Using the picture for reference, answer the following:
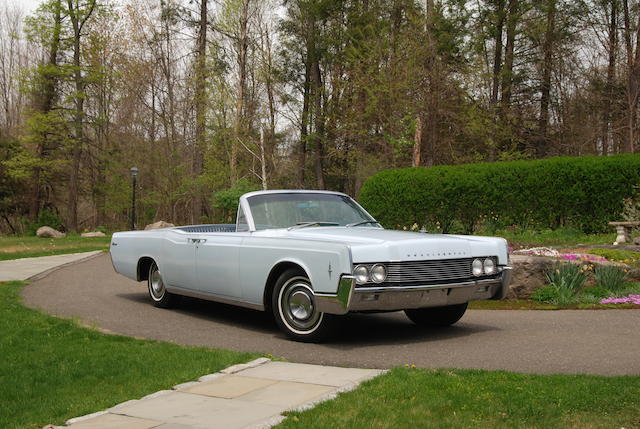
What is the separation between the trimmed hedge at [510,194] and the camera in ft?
53.9

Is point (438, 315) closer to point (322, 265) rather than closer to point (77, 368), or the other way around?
point (322, 265)

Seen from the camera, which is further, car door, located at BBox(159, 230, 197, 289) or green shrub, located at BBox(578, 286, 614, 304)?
green shrub, located at BBox(578, 286, 614, 304)

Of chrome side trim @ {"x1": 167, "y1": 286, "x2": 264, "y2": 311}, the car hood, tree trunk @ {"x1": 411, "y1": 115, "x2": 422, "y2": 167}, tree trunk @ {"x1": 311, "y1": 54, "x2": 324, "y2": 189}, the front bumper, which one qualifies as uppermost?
tree trunk @ {"x1": 311, "y1": 54, "x2": 324, "y2": 189}

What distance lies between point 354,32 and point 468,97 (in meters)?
10.6

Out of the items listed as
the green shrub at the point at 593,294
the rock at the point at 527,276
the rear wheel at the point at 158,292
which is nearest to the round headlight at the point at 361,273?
the rear wheel at the point at 158,292

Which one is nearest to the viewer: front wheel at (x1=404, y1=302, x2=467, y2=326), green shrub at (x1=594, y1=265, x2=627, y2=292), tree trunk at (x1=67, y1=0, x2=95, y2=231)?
front wheel at (x1=404, y1=302, x2=467, y2=326)

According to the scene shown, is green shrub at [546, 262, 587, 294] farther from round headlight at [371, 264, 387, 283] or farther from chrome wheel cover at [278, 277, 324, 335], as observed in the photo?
chrome wheel cover at [278, 277, 324, 335]

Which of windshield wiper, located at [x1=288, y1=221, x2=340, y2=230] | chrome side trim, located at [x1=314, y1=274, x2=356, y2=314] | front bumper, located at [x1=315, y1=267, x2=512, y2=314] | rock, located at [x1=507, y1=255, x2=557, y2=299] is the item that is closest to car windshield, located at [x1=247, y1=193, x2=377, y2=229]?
windshield wiper, located at [x1=288, y1=221, x2=340, y2=230]

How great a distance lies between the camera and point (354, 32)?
38656 millimetres

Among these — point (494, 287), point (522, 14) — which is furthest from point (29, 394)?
point (522, 14)

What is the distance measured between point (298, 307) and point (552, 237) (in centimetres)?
1072

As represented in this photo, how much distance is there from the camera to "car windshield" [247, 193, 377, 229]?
8.29 m

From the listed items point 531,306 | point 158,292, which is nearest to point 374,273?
point 531,306

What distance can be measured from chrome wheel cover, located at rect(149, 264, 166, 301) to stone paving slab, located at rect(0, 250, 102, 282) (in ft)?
14.8
